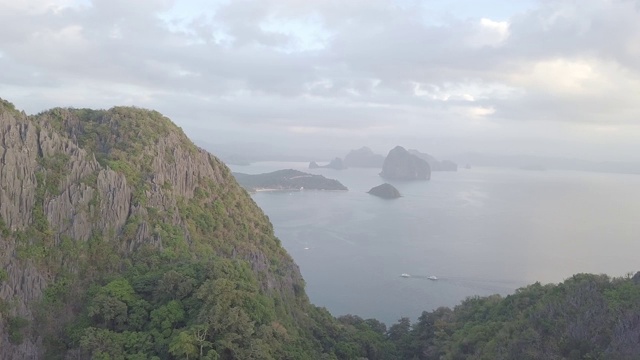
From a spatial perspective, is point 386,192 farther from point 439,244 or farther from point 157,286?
point 157,286

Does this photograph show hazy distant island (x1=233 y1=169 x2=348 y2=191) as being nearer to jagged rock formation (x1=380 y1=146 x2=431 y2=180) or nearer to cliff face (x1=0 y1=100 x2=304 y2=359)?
jagged rock formation (x1=380 y1=146 x2=431 y2=180)

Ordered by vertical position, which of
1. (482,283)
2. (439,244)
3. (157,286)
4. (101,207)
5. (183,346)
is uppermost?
(101,207)

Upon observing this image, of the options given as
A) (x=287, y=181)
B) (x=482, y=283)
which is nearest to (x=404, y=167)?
(x=287, y=181)

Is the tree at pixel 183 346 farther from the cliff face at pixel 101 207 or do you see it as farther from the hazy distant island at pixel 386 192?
the hazy distant island at pixel 386 192

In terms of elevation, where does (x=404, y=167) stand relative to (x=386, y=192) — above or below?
above

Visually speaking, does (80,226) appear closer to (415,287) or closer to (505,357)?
(505,357)

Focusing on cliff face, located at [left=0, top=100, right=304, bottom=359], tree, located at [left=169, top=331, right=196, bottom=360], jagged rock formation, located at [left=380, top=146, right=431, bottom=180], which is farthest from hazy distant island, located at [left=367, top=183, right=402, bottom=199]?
tree, located at [left=169, top=331, right=196, bottom=360]
